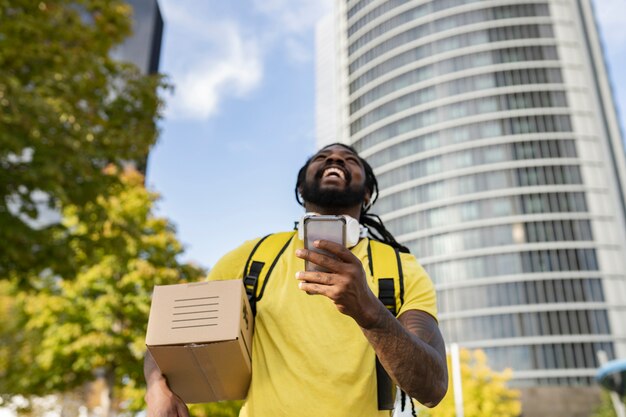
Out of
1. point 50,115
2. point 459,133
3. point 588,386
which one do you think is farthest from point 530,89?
point 50,115

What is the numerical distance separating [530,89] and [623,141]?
1607 cm

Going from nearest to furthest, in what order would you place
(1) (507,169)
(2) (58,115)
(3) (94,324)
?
(2) (58,115) < (3) (94,324) < (1) (507,169)

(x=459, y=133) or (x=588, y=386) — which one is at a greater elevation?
(x=459, y=133)

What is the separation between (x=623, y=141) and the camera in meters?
70.6

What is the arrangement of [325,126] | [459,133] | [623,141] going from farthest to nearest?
[325,126] → [623,141] → [459,133]

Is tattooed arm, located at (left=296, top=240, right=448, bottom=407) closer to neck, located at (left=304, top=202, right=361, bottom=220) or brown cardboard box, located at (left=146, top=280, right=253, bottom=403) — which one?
brown cardboard box, located at (left=146, top=280, right=253, bottom=403)

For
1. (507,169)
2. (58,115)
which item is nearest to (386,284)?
(58,115)

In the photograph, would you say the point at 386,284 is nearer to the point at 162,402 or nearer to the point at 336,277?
the point at 336,277

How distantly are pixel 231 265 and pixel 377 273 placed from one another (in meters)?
0.65

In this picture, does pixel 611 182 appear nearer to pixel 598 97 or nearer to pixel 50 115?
pixel 598 97

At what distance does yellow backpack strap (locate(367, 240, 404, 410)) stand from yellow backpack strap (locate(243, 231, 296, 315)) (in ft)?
1.30

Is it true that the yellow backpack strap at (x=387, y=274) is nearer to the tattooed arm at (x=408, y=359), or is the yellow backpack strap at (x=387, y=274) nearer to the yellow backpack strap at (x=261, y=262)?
the tattooed arm at (x=408, y=359)

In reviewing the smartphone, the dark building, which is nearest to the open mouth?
the smartphone

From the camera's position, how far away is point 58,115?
275 inches
